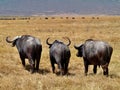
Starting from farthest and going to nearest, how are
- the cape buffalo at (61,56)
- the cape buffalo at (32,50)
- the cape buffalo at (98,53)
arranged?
the cape buffalo at (32,50)
the cape buffalo at (61,56)
the cape buffalo at (98,53)

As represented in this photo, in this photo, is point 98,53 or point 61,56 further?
point 61,56

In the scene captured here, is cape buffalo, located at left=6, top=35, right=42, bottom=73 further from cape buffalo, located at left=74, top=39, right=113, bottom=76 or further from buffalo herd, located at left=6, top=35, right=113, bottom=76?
cape buffalo, located at left=74, top=39, right=113, bottom=76

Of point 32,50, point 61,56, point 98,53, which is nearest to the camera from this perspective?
point 98,53

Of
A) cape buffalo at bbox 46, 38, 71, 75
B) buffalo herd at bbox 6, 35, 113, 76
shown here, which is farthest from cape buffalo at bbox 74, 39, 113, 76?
cape buffalo at bbox 46, 38, 71, 75

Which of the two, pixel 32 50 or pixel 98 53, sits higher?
pixel 98 53

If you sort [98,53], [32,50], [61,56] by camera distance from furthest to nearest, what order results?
[32,50]
[61,56]
[98,53]

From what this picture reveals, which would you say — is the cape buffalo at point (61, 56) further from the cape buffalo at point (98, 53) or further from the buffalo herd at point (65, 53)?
the cape buffalo at point (98, 53)

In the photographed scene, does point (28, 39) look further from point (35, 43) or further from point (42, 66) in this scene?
point (42, 66)

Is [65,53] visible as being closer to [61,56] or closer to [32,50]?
[61,56]

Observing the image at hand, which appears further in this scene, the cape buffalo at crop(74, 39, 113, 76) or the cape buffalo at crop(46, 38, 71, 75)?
the cape buffalo at crop(46, 38, 71, 75)

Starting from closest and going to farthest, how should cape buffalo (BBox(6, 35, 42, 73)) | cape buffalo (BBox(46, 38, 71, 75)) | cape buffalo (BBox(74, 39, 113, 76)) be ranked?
cape buffalo (BBox(74, 39, 113, 76))
cape buffalo (BBox(46, 38, 71, 75))
cape buffalo (BBox(6, 35, 42, 73))

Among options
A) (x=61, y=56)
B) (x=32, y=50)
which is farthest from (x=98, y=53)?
(x=32, y=50)

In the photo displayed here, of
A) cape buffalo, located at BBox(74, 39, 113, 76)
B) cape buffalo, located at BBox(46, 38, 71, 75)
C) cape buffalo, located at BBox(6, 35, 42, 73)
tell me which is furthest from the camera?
cape buffalo, located at BBox(6, 35, 42, 73)

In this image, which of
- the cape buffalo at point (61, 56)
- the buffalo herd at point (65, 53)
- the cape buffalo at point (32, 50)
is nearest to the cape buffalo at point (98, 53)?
the buffalo herd at point (65, 53)
